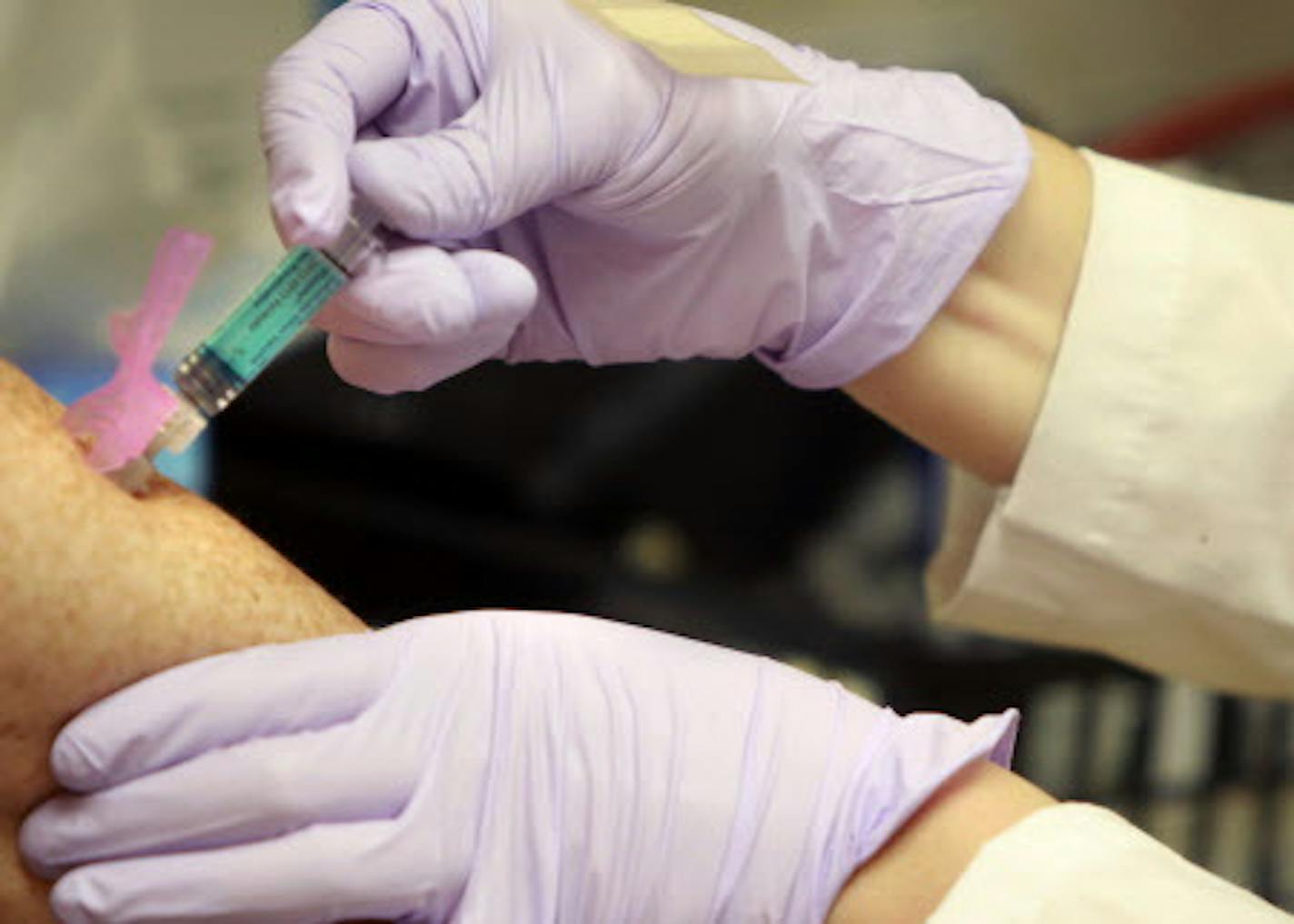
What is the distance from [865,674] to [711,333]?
1.07 meters

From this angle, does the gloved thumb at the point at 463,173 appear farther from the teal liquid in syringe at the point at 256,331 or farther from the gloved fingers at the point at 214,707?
the gloved fingers at the point at 214,707

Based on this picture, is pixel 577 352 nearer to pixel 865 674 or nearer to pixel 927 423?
pixel 927 423

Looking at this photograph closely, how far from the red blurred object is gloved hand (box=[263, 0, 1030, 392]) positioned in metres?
1.46

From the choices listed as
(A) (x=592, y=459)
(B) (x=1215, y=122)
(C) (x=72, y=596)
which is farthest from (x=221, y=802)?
(B) (x=1215, y=122)

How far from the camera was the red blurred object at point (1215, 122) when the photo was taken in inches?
123

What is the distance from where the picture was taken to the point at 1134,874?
1.36 metres

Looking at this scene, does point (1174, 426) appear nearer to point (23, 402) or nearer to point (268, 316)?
point (268, 316)

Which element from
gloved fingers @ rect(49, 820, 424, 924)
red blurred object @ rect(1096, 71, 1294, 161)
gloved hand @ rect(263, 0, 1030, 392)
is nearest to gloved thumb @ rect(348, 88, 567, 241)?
gloved hand @ rect(263, 0, 1030, 392)

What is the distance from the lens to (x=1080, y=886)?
1.35m

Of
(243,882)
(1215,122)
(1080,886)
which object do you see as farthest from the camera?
(1215,122)

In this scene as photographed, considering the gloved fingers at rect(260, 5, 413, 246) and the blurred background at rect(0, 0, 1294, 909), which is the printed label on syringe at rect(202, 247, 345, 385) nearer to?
the gloved fingers at rect(260, 5, 413, 246)

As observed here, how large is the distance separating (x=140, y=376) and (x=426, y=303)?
8.1 inches

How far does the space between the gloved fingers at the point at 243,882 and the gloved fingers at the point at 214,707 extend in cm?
7

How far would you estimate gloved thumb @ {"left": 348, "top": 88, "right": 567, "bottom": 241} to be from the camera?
4.42ft
